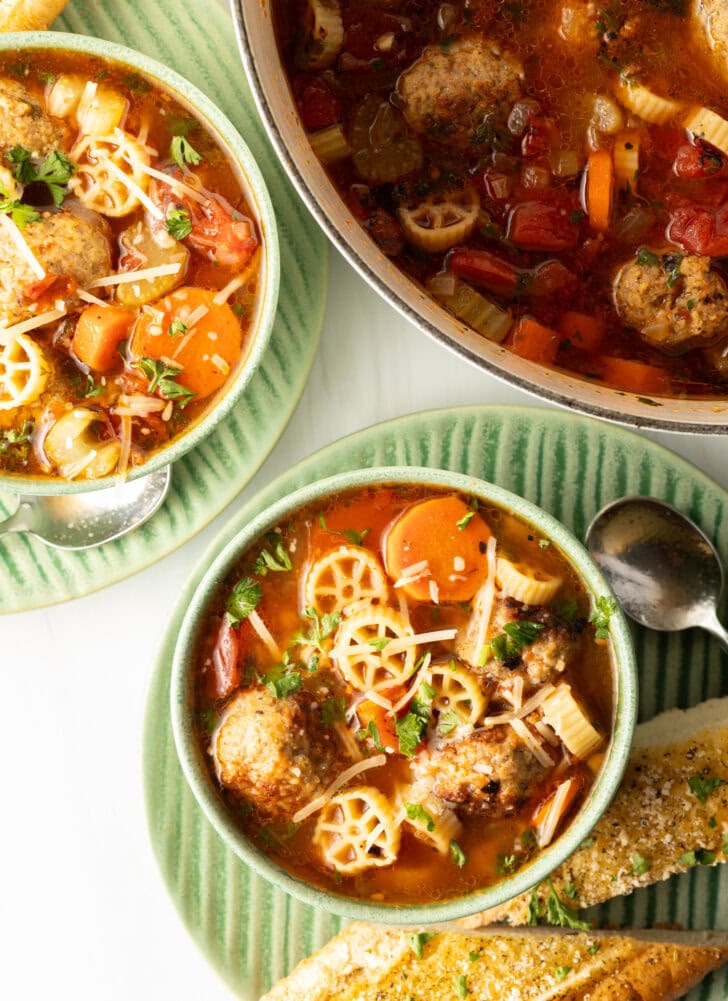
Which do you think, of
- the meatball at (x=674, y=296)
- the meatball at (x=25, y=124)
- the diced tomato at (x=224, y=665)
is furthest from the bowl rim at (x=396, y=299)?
the diced tomato at (x=224, y=665)

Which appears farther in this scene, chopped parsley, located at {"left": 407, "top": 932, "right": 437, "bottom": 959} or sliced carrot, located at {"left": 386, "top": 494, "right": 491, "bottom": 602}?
chopped parsley, located at {"left": 407, "top": 932, "right": 437, "bottom": 959}

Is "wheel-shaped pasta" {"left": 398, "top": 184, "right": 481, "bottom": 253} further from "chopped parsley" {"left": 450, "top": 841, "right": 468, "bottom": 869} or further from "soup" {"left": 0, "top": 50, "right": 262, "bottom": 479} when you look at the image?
"chopped parsley" {"left": 450, "top": 841, "right": 468, "bottom": 869}

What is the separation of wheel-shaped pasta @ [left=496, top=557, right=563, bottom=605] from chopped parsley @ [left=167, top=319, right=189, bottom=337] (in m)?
1.15

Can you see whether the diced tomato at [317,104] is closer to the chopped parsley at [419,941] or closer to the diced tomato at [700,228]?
the diced tomato at [700,228]

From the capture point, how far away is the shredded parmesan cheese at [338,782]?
293 cm

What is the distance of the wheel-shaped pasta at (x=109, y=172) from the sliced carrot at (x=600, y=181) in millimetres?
1288

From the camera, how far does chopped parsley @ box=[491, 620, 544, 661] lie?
2830 mm

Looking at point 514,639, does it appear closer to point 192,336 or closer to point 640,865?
point 640,865

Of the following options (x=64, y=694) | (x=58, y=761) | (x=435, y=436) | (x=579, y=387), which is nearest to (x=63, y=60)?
(x=435, y=436)

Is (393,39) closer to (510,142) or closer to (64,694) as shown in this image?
(510,142)

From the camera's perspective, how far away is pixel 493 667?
2.89 metres

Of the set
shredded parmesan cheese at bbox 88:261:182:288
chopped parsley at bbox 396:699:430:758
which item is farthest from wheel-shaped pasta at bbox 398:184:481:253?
chopped parsley at bbox 396:699:430:758

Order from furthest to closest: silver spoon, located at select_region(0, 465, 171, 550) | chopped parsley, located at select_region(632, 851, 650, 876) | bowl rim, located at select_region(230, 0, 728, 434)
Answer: silver spoon, located at select_region(0, 465, 171, 550) → chopped parsley, located at select_region(632, 851, 650, 876) → bowl rim, located at select_region(230, 0, 728, 434)

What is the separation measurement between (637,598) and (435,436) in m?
0.81
